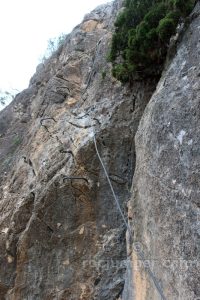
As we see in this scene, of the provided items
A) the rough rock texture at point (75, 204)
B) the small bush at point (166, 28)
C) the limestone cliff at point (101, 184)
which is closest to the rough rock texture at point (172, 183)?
the limestone cliff at point (101, 184)

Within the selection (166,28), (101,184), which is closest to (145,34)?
(166,28)

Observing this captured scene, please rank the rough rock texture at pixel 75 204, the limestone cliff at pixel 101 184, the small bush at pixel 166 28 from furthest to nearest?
the rough rock texture at pixel 75 204 → the small bush at pixel 166 28 → the limestone cliff at pixel 101 184

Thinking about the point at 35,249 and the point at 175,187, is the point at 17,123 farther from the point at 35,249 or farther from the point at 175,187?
the point at 175,187

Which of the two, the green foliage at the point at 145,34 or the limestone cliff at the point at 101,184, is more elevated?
the green foliage at the point at 145,34

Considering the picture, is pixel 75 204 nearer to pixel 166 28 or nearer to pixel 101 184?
pixel 101 184

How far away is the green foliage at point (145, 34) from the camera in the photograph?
669 centimetres

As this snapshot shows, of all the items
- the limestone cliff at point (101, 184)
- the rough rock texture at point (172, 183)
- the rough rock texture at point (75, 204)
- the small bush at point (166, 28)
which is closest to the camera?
the rough rock texture at point (172, 183)

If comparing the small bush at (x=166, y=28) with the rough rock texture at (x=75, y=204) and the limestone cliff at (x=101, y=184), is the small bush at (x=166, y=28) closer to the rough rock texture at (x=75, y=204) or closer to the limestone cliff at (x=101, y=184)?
the limestone cliff at (x=101, y=184)

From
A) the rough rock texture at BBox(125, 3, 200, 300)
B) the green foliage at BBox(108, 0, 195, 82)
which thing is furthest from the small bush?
the rough rock texture at BBox(125, 3, 200, 300)

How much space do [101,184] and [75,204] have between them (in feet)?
2.12

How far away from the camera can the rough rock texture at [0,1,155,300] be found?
7.60m

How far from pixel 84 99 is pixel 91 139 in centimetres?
200

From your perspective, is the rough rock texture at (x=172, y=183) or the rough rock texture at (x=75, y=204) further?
the rough rock texture at (x=75, y=204)

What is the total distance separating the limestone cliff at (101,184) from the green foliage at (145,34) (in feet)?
1.09
